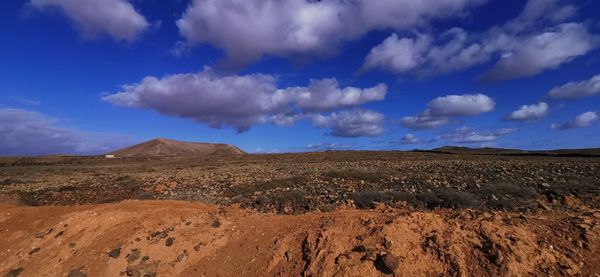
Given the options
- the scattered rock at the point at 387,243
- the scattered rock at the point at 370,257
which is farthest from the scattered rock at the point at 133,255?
the scattered rock at the point at 387,243

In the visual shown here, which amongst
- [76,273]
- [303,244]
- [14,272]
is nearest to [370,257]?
[303,244]

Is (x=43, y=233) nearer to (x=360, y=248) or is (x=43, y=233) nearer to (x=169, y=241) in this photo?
(x=169, y=241)

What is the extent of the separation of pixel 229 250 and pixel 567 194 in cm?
1308

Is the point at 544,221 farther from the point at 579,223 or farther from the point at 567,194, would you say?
the point at 567,194

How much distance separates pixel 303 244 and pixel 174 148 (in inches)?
4441

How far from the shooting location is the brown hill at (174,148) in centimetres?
10954

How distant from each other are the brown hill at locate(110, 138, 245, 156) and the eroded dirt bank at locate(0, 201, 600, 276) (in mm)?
95920

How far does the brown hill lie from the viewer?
10954cm

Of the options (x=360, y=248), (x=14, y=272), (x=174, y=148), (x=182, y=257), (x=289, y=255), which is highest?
(x=174, y=148)

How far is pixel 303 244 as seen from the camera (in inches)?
352

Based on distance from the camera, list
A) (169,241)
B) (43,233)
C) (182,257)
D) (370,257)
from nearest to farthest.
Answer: (370,257) < (182,257) < (169,241) < (43,233)

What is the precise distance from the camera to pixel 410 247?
8.06 meters

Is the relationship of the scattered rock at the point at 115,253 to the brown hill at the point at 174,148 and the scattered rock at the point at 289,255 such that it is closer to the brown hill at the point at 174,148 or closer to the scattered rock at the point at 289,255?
the scattered rock at the point at 289,255

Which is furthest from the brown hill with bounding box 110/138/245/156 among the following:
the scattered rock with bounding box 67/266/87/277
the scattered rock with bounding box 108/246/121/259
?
the scattered rock with bounding box 67/266/87/277
